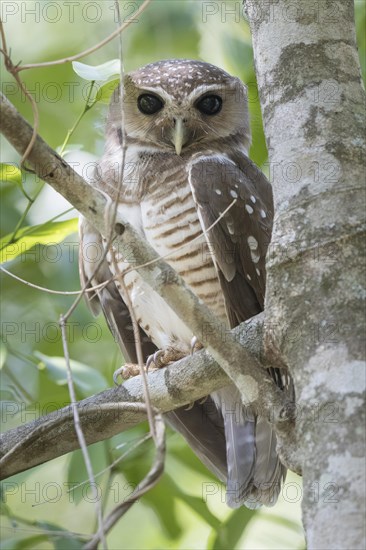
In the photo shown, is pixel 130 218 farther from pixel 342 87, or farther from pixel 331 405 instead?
pixel 331 405

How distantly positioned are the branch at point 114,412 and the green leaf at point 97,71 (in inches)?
36.4

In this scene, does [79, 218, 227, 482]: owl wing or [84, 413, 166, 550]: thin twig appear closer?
[84, 413, 166, 550]: thin twig

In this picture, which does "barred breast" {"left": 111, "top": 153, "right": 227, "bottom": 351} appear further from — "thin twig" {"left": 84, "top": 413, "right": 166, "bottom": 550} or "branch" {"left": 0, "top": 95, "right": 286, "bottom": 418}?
"thin twig" {"left": 84, "top": 413, "right": 166, "bottom": 550}

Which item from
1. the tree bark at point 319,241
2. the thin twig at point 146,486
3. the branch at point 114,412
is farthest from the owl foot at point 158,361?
the thin twig at point 146,486

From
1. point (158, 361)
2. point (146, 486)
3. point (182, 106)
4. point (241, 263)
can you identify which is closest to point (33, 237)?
point (158, 361)

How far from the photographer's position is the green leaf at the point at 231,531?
3.69 metres

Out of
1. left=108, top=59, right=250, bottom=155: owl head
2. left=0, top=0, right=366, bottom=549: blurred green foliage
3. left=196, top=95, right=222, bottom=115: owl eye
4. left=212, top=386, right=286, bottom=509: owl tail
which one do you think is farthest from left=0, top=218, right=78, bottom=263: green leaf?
left=212, top=386, right=286, bottom=509: owl tail

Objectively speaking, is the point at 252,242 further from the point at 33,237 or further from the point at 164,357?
the point at 33,237

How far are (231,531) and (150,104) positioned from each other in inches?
77.0

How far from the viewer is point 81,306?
14.8 feet

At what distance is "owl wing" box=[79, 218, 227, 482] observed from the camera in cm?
388

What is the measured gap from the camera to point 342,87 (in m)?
2.33

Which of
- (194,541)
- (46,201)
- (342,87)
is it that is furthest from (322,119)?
(194,541)

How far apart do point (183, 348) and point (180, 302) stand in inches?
67.6
